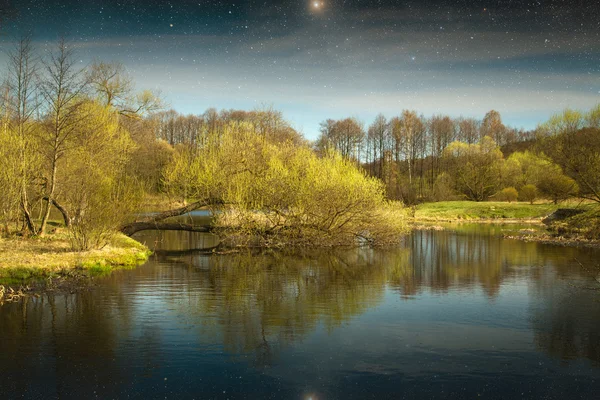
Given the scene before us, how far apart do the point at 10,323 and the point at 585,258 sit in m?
22.6

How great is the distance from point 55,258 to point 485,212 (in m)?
44.5

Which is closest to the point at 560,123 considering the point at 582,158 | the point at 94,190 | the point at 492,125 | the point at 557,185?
the point at 557,185

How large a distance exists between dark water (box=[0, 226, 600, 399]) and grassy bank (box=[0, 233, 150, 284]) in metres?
1.57

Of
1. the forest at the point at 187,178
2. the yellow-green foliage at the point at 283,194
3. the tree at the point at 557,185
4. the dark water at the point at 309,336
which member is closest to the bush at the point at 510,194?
the tree at the point at 557,185

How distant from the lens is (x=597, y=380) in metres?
7.92

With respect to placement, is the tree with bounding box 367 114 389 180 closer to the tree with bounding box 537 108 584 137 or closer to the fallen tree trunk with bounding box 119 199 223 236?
the tree with bounding box 537 108 584 137

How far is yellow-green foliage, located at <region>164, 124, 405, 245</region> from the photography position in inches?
973

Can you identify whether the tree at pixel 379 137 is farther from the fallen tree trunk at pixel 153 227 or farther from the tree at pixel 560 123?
the fallen tree trunk at pixel 153 227

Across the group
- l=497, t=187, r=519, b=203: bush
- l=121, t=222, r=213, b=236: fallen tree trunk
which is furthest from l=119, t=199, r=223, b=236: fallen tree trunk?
l=497, t=187, r=519, b=203: bush

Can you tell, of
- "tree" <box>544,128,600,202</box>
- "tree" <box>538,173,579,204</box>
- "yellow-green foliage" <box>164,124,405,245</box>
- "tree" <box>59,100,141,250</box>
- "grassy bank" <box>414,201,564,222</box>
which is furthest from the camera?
"grassy bank" <box>414,201,564,222</box>

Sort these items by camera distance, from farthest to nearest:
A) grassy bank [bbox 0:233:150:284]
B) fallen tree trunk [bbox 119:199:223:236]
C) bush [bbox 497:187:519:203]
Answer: bush [bbox 497:187:519:203]
fallen tree trunk [bbox 119:199:223:236]
grassy bank [bbox 0:233:150:284]

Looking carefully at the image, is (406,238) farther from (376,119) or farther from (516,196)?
(376,119)

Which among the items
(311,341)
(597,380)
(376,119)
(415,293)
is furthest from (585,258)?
(376,119)

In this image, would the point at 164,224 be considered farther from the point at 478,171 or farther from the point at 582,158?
the point at 478,171
